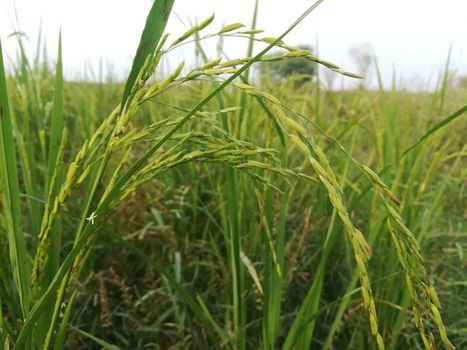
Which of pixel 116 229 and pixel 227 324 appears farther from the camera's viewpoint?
pixel 116 229

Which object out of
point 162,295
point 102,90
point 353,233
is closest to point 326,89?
point 162,295

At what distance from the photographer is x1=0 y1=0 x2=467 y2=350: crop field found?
50 centimetres

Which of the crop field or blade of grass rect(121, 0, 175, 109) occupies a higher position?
blade of grass rect(121, 0, 175, 109)

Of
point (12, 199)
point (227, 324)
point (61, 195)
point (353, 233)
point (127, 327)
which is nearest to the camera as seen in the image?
point (353, 233)

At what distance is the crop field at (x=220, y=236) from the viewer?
503mm

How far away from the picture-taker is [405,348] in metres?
Result: 1.09

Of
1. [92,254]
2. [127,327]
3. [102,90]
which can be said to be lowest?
[127,327]

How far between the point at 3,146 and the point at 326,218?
975 millimetres

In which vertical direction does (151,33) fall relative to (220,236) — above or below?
above

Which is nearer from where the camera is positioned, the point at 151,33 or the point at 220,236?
the point at 151,33

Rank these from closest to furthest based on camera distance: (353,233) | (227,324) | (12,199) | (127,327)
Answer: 1. (353,233)
2. (12,199)
3. (227,324)
4. (127,327)

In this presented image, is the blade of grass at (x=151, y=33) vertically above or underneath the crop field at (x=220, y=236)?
above

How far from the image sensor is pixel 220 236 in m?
1.42

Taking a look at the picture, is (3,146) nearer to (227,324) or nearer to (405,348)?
(227,324)
